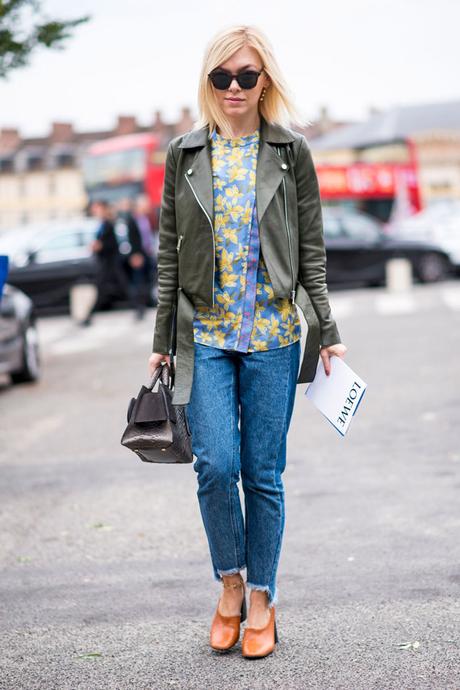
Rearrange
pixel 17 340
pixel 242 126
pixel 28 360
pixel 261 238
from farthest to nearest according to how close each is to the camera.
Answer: pixel 28 360 < pixel 17 340 < pixel 242 126 < pixel 261 238

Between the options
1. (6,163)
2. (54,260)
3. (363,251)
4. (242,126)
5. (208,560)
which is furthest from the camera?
(6,163)

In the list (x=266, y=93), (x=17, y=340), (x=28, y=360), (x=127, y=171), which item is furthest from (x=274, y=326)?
(x=127, y=171)

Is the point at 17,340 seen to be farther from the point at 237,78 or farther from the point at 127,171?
the point at 127,171

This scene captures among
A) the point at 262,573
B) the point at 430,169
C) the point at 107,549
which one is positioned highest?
the point at 262,573

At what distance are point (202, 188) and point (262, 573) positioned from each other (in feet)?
4.20

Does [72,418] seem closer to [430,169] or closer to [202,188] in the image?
[202,188]

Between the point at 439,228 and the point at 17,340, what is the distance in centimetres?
1510

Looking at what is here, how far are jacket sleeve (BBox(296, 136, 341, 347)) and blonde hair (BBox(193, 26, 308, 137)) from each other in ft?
0.39

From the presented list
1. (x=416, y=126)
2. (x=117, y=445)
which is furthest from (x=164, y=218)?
(x=416, y=126)

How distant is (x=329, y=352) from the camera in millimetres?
4078

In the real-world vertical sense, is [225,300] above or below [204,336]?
above

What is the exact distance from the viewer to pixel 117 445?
8664 millimetres

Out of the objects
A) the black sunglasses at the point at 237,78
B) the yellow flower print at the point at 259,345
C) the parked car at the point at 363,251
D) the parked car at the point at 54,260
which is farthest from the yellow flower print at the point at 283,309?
the parked car at the point at 363,251

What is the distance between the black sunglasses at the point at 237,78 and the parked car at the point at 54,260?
17.8 metres
